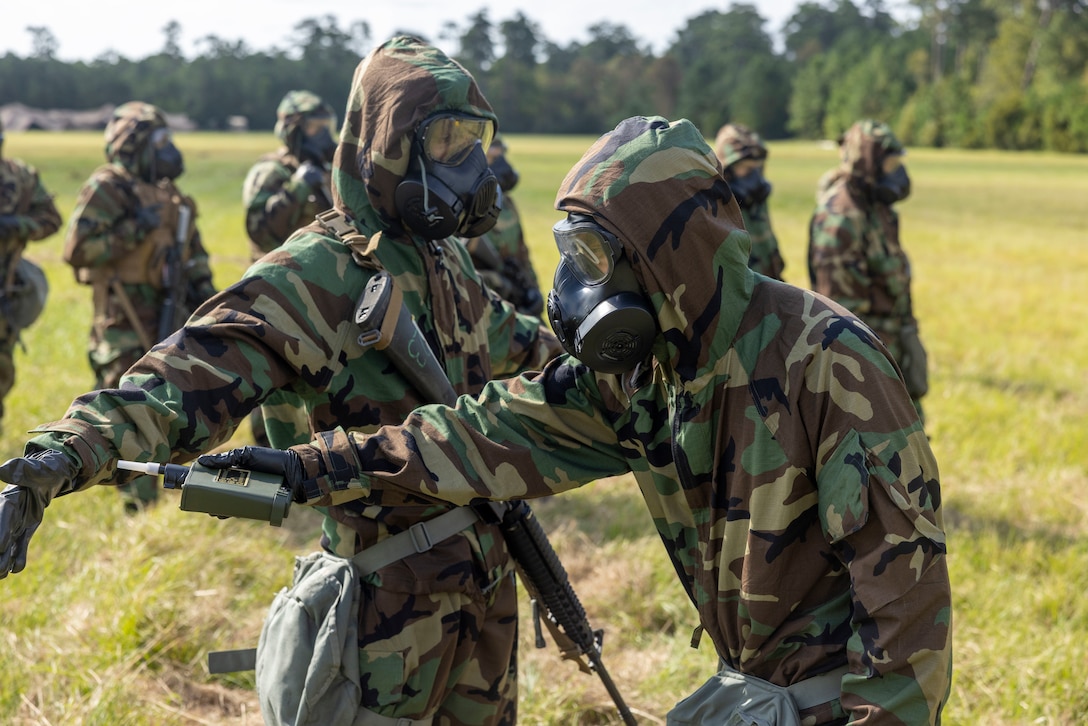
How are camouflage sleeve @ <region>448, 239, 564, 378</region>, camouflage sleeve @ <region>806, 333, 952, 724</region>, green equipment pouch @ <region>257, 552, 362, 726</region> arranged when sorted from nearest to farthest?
camouflage sleeve @ <region>806, 333, 952, 724</region>, green equipment pouch @ <region>257, 552, 362, 726</region>, camouflage sleeve @ <region>448, 239, 564, 378</region>

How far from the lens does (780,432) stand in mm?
2236

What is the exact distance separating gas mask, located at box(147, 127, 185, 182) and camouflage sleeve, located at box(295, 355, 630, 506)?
553 centimetres

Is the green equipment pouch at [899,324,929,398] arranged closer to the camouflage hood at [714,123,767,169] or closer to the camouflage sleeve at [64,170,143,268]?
the camouflage hood at [714,123,767,169]

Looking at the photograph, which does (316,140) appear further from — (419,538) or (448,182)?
(419,538)

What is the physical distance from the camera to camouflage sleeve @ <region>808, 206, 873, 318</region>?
310 inches

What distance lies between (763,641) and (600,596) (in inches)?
138

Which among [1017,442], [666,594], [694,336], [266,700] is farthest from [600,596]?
[1017,442]

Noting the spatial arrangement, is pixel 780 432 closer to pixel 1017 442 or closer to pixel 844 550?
pixel 844 550

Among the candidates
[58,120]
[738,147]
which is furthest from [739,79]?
[738,147]

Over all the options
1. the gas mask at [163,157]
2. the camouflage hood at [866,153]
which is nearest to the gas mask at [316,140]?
the gas mask at [163,157]

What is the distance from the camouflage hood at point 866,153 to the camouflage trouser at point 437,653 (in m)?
5.61

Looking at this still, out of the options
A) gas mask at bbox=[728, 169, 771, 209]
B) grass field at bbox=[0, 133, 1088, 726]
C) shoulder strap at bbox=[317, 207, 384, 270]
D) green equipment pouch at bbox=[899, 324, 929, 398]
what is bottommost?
grass field at bbox=[0, 133, 1088, 726]

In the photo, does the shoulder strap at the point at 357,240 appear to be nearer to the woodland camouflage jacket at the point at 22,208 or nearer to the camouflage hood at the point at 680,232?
the camouflage hood at the point at 680,232

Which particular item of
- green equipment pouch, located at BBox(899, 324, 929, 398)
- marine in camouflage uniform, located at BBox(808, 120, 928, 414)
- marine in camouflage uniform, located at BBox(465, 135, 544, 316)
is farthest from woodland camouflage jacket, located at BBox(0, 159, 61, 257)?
green equipment pouch, located at BBox(899, 324, 929, 398)
